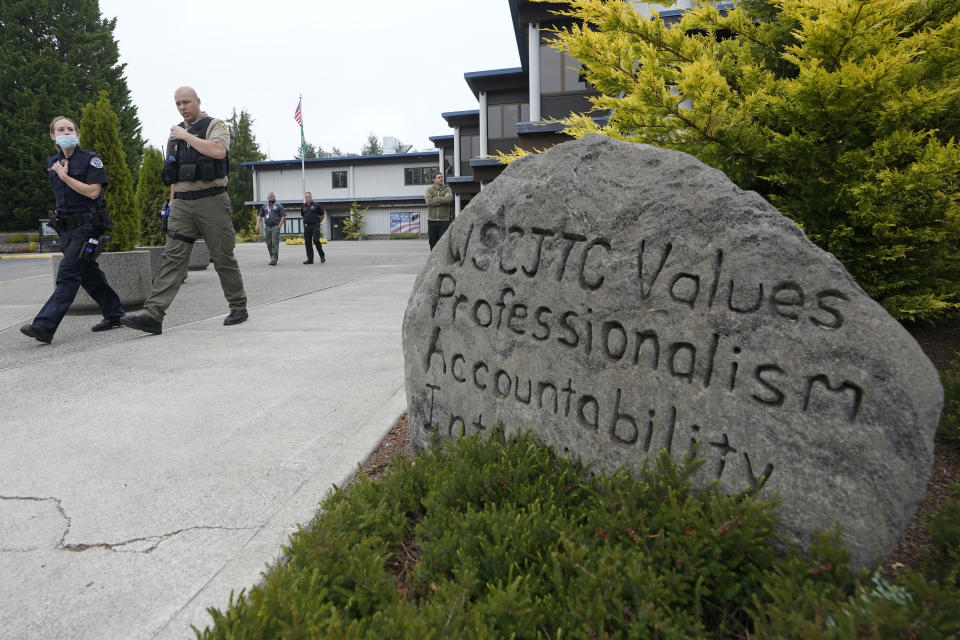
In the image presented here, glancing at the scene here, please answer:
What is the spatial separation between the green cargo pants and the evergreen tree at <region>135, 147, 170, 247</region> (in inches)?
271

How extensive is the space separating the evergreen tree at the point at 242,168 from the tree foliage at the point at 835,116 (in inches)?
1815

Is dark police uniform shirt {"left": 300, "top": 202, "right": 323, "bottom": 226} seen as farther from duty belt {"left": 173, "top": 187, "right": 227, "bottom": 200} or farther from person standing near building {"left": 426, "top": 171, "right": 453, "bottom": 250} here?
duty belt {"left": 173, "top": 187, "right": 227, "bottom": 200}

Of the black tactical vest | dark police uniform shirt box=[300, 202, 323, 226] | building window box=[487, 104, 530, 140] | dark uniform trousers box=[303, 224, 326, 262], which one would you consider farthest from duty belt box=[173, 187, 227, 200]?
building window box=[487, 104, 530, 140]

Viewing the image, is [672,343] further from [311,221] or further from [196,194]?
[311,221]

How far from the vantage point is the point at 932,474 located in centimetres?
280

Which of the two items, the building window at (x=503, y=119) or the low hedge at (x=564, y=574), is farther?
the building window at (x=503, y=119)

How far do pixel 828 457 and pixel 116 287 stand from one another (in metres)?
8.22

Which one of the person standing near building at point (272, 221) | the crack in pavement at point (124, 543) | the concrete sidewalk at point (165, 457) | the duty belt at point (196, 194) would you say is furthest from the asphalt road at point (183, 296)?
the crack in pavement at point (124, 543)

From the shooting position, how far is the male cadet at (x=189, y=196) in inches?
227

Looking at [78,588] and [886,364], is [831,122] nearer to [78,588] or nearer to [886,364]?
[886,364]

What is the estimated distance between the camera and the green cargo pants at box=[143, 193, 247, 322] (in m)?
5.83

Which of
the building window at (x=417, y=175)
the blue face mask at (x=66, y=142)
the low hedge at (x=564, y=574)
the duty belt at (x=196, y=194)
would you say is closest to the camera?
the low hedge at (x=564, y=574)

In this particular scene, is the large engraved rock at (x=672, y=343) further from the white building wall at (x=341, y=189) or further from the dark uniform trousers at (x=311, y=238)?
the white building wall at (x=341, y=189)

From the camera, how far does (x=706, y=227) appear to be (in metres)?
2.27
